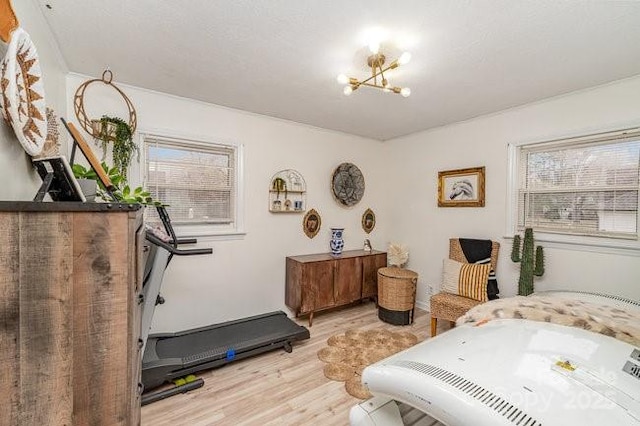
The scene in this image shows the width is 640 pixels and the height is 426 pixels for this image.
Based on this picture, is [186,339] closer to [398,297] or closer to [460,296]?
[398,297]

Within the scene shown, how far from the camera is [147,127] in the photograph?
2.64 meters

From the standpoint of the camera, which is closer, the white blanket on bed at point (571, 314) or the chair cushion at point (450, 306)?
the white blanket on bed at point (571, 314)

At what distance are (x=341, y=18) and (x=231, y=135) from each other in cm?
189

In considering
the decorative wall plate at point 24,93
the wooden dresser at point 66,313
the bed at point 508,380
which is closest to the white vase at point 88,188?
the decorative wall plate at point 24,93

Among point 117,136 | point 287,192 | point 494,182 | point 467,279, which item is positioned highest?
point 117,136

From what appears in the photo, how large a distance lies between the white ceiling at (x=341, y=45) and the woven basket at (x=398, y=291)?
2002 millimetres

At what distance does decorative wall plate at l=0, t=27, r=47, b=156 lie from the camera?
1.00 metres

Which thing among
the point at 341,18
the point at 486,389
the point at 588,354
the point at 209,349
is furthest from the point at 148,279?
the point at 588,354

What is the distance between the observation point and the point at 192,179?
9.70ft

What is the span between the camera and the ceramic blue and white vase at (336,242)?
3.67 m

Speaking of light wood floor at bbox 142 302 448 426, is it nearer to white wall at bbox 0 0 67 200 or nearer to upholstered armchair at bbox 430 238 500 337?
upholstered armchair at bbox 430 238 500 337

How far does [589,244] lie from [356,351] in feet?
7.80

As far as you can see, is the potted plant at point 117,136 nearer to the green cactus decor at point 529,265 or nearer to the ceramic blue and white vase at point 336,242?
the ceramic blue and white vase at point 336,242

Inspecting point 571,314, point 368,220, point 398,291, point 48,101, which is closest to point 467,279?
point 398,291
